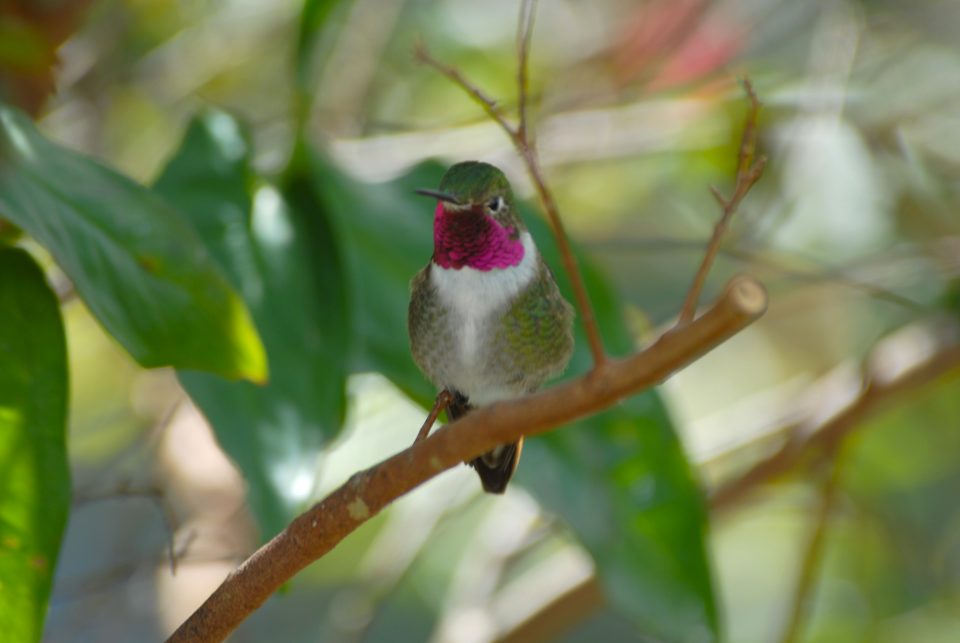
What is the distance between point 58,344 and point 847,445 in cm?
188

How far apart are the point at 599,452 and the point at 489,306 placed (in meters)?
0.59

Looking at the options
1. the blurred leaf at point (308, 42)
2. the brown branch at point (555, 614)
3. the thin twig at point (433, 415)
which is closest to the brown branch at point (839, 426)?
the brown branch at point (555, 614)

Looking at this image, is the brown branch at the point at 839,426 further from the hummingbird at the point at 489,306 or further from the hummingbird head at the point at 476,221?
the hummingbird head at the point at 476,221

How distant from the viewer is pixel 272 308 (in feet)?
6.68

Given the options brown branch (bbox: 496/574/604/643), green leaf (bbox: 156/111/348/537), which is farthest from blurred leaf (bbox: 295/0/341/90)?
brown branch (bbox: 496/574/604/643)

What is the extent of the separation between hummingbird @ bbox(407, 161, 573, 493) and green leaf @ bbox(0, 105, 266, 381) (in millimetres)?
246

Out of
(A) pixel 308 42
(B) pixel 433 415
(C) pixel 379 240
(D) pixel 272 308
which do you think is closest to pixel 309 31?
(A) pixel 308 42

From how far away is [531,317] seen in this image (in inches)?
65.6

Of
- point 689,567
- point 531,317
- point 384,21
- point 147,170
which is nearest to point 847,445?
point 689,567

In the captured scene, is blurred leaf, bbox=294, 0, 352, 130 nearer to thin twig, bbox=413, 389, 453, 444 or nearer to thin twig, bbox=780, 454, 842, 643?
thin twig, bbox=413, 389, 453, 444

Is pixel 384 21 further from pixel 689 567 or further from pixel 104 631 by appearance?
pixel 689 567

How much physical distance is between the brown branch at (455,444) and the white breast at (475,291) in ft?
1.73

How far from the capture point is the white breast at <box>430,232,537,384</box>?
1.66 metres

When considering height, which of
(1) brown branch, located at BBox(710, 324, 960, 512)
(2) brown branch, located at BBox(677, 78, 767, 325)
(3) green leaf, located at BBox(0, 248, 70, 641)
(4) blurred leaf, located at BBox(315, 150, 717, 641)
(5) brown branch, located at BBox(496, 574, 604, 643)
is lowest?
(5) brown branch, located at BBox(496, 574, 604, 643)
